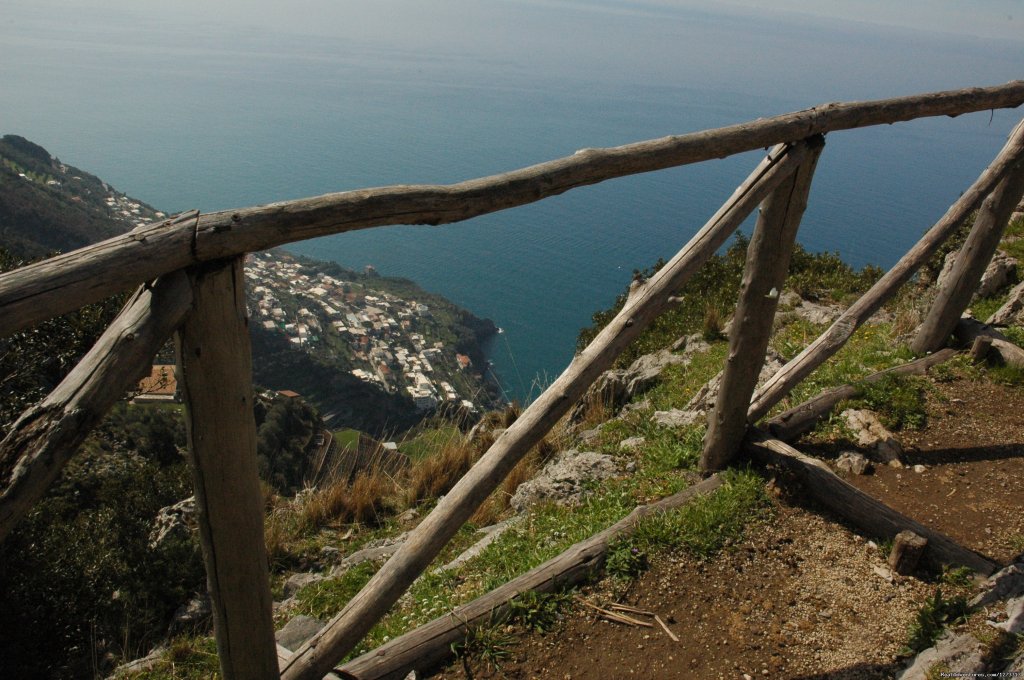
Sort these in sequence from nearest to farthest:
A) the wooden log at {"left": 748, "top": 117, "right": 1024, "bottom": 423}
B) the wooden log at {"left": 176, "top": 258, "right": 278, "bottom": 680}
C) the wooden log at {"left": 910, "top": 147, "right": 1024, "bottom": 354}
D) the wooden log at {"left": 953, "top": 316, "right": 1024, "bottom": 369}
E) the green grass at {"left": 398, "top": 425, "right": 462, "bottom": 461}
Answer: the wooden log at {"left": 176, "top": 258, "right": 278, "bottom": 680}
the wooden log at {"left": 748, "top": 117, "right": 1024, "bottom": 423}
the wooden log at {"left": 910, "top": 147, "right": 1024, "bottom": 354}
the wooden log at {"left": 953, "top": 316, "right": 1024, "bottom": 369}
the green grass at {"left": 398, "top": 425, "right": 462, "bottom": 461}

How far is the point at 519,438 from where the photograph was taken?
3113mm

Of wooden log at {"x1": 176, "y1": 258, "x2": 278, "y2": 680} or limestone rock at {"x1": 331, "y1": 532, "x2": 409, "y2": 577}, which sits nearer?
wooden log at {"x1": 176, "y1": 258, "x2": 278, "y2": 680}

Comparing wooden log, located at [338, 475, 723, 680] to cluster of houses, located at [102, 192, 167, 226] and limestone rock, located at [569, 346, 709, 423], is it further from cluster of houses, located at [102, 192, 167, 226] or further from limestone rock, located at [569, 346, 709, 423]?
cluster of houses, located at [102, 192, 167, 226]

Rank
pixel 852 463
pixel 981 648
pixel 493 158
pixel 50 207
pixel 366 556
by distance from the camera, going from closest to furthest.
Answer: pixel 981 648, pixel 852 463, pixel 366 556, pixel 50 207, pixel 493 158

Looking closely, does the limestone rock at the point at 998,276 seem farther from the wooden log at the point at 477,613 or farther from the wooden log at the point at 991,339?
the wooden log at the point at 477,613

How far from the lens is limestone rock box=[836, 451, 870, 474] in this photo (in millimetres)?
4484

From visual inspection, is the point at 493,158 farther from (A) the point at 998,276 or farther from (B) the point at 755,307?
(B) the point at 755,307

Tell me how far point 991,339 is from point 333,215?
5577mm

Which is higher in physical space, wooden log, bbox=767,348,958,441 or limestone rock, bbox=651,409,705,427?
wooden log, bbox=767,348,958,441

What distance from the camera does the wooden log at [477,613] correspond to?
3.02 meters

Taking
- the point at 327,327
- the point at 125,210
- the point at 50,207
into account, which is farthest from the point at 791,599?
the point at 125,210

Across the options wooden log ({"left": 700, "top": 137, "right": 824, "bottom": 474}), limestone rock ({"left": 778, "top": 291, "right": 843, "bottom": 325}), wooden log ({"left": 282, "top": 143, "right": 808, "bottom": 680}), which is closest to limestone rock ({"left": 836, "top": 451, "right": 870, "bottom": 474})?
wooden log ({"left": 700, "top": 137, "right": 824, "bottom": 474})

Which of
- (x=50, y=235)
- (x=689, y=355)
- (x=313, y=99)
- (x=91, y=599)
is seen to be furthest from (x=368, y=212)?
(x=313, y=99)

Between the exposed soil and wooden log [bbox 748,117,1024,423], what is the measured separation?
0.83m
